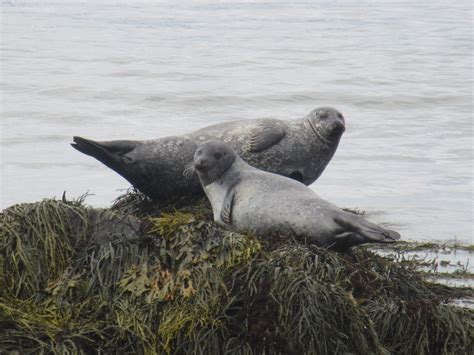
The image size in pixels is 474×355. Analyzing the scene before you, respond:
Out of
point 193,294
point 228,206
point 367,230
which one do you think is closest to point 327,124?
point 228,206

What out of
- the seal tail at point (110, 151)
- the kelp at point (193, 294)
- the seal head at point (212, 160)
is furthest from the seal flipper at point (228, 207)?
the seal tail at point (110, 151)

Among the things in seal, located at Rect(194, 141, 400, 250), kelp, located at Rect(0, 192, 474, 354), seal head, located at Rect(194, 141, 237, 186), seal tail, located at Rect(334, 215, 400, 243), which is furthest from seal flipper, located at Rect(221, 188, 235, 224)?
seal tail, located at Rect(334, 215, 400, 243)

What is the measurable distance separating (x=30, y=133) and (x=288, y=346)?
23.4ft

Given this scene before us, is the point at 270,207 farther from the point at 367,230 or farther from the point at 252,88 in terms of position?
the point at 252,88

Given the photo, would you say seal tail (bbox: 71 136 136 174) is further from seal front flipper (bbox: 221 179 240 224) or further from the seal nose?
seal front flipper (bbox: 221 179 240 224)

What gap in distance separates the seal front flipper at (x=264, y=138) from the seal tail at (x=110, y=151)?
0.67 m

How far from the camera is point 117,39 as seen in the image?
70.9 ft

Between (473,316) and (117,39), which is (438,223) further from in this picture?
(117,39)

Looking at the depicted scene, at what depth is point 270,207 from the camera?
5.32m

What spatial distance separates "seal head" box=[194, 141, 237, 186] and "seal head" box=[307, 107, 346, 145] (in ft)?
3.42

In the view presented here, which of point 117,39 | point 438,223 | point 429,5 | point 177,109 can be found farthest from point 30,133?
point 429,5

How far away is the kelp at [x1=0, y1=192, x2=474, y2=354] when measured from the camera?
4434 millimetres

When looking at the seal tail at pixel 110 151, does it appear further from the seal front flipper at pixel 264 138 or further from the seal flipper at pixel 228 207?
the seal flipper at pixel 228 207

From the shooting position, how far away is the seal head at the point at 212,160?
5.59 m
